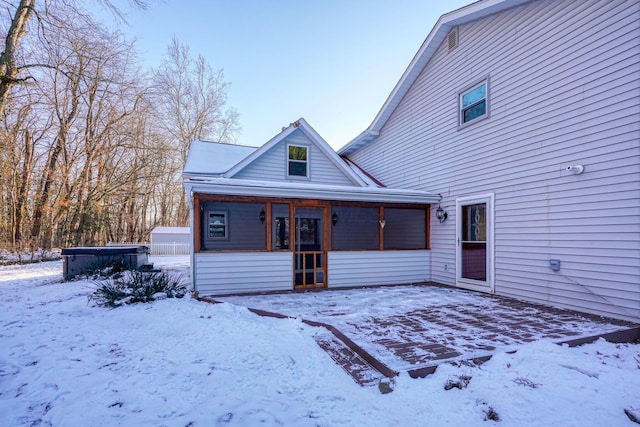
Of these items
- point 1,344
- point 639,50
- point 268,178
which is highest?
point 639,50

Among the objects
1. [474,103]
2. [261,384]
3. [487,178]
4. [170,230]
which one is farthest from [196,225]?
[170,230]

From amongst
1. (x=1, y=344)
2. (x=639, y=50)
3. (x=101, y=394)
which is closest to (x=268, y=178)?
(x=1, y=344)

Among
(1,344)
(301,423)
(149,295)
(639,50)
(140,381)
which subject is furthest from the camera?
(149,295)

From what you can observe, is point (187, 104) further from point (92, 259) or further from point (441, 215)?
point (441, 215)

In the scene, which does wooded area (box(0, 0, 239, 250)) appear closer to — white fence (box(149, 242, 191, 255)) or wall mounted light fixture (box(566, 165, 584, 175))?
white fence (box(149, 242, 191, 255))

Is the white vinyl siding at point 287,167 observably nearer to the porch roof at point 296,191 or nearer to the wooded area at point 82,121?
the porch roof at point 296,191

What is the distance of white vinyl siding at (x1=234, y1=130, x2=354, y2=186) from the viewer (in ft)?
30.6

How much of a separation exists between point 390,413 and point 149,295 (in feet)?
16.1

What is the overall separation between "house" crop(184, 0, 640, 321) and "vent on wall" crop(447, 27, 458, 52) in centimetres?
6

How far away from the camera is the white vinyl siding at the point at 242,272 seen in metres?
6.32

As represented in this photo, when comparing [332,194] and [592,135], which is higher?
[592,135]

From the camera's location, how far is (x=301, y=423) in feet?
7.37

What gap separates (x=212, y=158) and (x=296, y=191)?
197 inches

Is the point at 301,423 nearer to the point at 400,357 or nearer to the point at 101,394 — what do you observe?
the point at 400,357
